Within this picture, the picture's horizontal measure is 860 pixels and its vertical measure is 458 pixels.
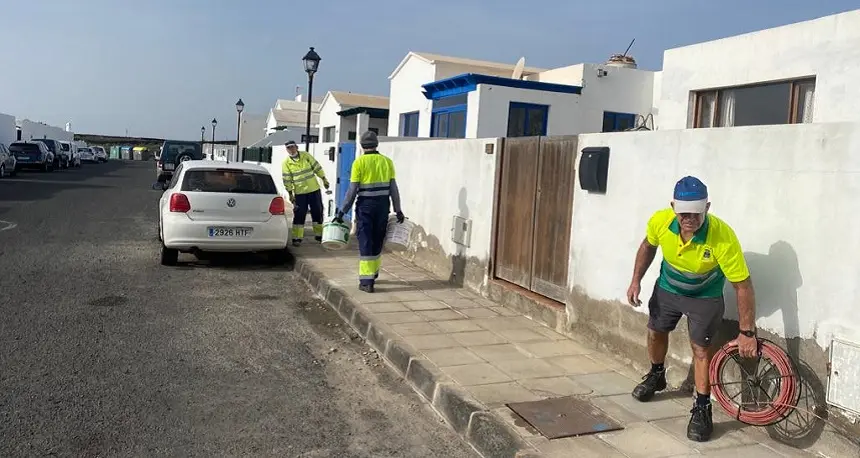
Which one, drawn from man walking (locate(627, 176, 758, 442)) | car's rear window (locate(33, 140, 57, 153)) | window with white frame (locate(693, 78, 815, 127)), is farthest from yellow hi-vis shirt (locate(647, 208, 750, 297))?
car's rear window (locate(33, 140, 57, 153))

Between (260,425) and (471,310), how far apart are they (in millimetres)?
3169

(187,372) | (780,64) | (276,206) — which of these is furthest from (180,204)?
(780,64)

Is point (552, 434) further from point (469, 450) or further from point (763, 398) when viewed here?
point (763, 398)

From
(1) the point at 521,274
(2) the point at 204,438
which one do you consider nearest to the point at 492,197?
(1) the point at 521,274

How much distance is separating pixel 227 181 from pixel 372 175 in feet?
9.37

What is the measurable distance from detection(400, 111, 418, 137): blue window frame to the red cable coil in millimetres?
19657

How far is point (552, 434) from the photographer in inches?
159

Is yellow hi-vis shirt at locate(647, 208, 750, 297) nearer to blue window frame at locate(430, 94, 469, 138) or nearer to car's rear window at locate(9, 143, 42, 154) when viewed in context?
blue window frame at locate(430, 94, 469, 138)

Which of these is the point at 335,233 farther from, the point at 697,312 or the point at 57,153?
the point at 57,153

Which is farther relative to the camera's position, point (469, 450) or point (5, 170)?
point (5, 170)

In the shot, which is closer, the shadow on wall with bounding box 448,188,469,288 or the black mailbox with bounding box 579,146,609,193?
the black mailbox with bounding box 579,146,609,193

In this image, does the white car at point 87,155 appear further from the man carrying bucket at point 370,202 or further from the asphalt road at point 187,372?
the man carrying bucket at point 370,202

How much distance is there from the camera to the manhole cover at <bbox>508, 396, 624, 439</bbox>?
13.4 feet

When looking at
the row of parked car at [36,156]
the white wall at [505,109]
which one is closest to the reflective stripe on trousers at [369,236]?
the white wall at [505,109]
